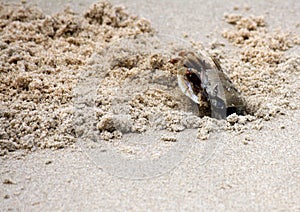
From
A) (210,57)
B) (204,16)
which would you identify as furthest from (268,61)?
(204,16)

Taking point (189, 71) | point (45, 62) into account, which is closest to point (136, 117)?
point (189, 71)

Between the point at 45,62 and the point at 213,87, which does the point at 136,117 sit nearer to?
the point at 213,87

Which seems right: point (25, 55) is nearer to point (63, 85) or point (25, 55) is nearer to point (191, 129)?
point (63, 85)

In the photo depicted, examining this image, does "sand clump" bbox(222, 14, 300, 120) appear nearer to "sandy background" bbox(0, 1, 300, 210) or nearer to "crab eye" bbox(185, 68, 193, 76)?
"sandy background" bbox(0, 1, 300, 210)

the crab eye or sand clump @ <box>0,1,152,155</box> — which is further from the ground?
the crab eye

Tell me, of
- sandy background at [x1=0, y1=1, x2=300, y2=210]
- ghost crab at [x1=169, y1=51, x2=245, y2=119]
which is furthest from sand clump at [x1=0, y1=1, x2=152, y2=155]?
ghost crab at [x1=169, y1=51, x2=245, y2=119]

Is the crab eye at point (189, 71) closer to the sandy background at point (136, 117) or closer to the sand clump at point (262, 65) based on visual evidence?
the sandy background at point (136, 117)
